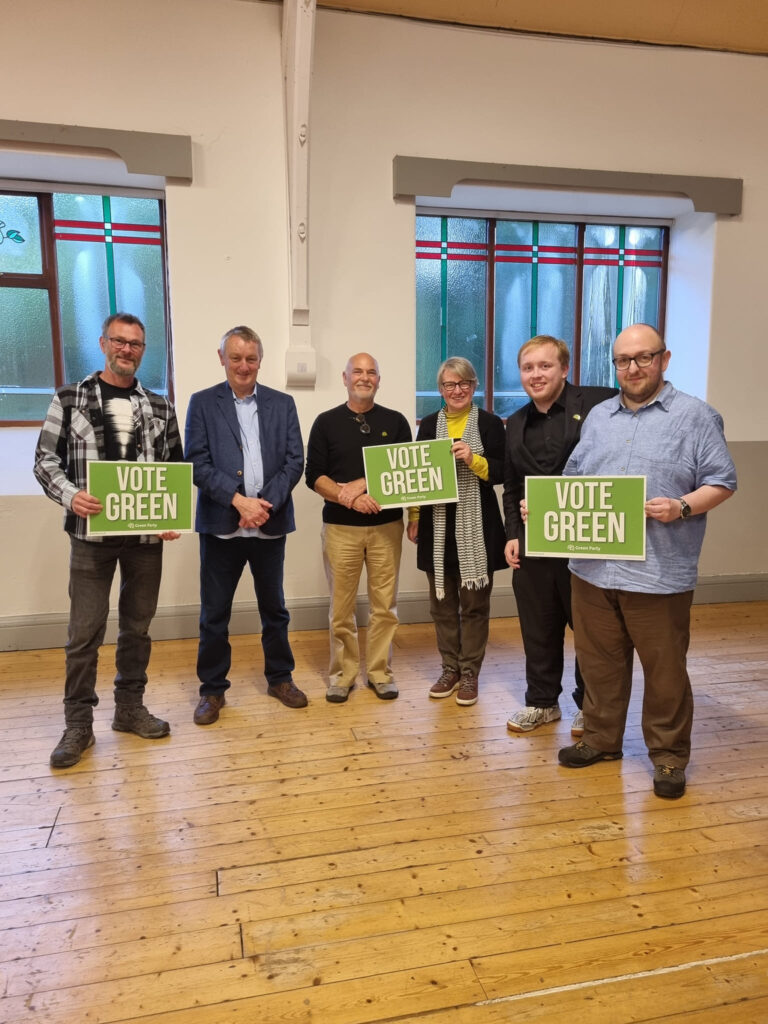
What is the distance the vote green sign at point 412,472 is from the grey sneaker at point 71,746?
1540 mm

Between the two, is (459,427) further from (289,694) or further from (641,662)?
(289,694)

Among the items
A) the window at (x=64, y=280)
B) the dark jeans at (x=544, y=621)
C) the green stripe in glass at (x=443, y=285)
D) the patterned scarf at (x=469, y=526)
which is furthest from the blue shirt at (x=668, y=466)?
the window at (x=64, y=280)

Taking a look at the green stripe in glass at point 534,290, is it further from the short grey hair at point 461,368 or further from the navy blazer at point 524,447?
the navy blazer at point 524,447

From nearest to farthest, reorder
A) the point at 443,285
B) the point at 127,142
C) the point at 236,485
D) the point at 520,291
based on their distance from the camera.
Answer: the point at 236,485 < the point at 127,142 < the point at 443,285 < the point at 520,291

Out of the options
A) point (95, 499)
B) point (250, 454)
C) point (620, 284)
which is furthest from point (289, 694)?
point (620, 284)

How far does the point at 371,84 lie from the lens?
13.6 feet

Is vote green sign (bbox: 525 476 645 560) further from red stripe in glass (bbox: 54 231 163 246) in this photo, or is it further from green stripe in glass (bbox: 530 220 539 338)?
red stripe in glass (bbox: 54 231 163 246)

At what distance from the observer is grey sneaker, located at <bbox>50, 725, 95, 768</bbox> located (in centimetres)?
278

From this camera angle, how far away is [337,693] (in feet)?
11.1

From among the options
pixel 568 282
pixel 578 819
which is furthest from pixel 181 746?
pixel 568 282

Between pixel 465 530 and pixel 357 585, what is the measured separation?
0.57m

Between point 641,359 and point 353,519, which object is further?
point 353,519

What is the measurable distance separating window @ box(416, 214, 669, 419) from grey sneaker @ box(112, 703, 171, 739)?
278 centimetres

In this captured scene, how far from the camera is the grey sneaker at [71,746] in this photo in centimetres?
278
